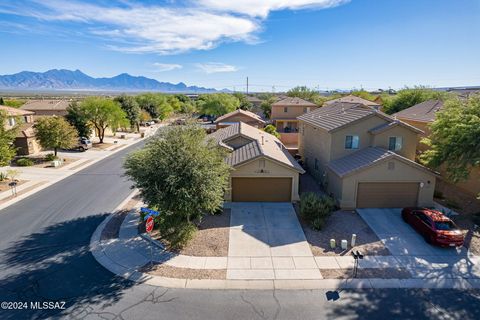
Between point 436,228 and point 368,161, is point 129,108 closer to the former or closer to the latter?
point 368,161

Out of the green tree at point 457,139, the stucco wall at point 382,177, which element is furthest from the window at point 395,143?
the stucco wall at point 382,177

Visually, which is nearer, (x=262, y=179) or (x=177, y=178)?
(x=177, y=178)

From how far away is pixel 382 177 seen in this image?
19.1m

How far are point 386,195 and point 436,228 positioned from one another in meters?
4.64

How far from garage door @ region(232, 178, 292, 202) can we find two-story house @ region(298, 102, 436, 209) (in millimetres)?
3519

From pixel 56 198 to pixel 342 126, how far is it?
2207 centimetres

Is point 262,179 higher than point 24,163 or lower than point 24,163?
higher

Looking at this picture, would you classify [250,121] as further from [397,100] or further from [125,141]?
[397,100]

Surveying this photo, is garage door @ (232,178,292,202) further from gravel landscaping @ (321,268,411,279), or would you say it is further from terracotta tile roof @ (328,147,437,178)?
gravel landscaping @ (321,268,411,279)

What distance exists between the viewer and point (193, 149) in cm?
1467

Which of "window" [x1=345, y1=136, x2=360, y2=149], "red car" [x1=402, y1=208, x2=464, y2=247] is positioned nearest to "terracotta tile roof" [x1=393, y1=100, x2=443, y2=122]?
"window" [x1=345, y1=136, x2=360, y2=149]

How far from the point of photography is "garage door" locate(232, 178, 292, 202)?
20.3 meters

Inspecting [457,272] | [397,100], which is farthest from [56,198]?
[397,100]

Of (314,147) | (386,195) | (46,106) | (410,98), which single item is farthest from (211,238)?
(46,106)
